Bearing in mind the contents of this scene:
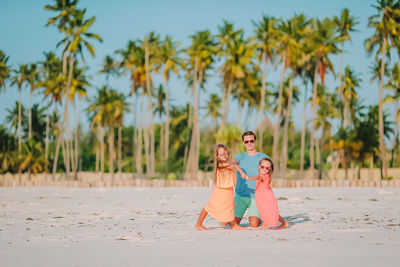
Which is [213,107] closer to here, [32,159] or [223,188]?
[32,159]

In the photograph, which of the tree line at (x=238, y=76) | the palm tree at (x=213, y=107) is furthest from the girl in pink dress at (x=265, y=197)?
the palm tree at (x=213, y=107)

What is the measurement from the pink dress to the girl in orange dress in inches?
17.5

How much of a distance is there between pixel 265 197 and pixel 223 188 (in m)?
0.72

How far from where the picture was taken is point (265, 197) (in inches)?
357

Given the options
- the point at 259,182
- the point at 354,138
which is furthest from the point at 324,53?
the point at 259,182

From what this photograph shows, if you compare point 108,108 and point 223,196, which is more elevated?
point 108,108

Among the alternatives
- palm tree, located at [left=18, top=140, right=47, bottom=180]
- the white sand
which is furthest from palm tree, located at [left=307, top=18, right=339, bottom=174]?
the white sand

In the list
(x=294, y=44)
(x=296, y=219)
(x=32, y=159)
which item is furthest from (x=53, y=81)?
(x=296, y=219)

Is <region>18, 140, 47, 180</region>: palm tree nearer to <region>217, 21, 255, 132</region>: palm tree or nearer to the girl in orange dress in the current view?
<region>217, 21, 255, 132</region>: palm tree

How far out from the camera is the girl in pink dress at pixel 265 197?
9.02 meters

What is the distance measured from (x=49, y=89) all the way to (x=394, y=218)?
49.0 meters

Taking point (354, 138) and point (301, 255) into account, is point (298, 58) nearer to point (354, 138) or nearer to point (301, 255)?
point (354, 138)

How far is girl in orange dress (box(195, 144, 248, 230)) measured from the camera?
888cm

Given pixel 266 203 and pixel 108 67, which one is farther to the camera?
pixel 108 67
